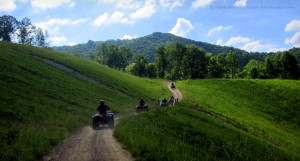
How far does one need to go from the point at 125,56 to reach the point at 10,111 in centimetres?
11248

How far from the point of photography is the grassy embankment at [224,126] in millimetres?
9703

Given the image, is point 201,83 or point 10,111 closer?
point 10,111


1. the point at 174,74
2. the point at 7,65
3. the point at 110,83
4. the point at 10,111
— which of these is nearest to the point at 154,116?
the point at 10,111

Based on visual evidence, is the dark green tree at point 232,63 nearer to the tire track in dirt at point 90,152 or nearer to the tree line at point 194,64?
the tree line at point 194,64

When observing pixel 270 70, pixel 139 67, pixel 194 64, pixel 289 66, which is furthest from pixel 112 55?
pixel 289 66

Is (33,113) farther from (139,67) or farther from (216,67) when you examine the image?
(139,67)

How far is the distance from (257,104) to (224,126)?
33.3m

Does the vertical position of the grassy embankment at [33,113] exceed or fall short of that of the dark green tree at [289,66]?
it falls short

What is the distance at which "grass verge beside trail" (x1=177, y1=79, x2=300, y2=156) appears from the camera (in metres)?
31.8

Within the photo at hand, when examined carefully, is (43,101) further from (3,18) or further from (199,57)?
(3,18)

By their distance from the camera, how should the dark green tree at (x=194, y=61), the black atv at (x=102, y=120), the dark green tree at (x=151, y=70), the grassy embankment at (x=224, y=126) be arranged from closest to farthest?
the grassy embankment at (x=224, y=126), the black atv at (x=102, y=120), the dark green tree at (x=194, y=61), the dark green tree at (x=151, y=70)

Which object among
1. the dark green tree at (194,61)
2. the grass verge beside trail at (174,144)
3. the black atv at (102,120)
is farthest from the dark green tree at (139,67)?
the grass verge beside trail at (174,144)

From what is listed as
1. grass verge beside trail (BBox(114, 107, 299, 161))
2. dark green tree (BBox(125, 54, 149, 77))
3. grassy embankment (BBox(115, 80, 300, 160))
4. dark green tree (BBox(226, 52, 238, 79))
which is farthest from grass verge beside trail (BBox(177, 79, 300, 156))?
dark green tree (BBox(125, 54, 149, 77))

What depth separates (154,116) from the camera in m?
16.6
